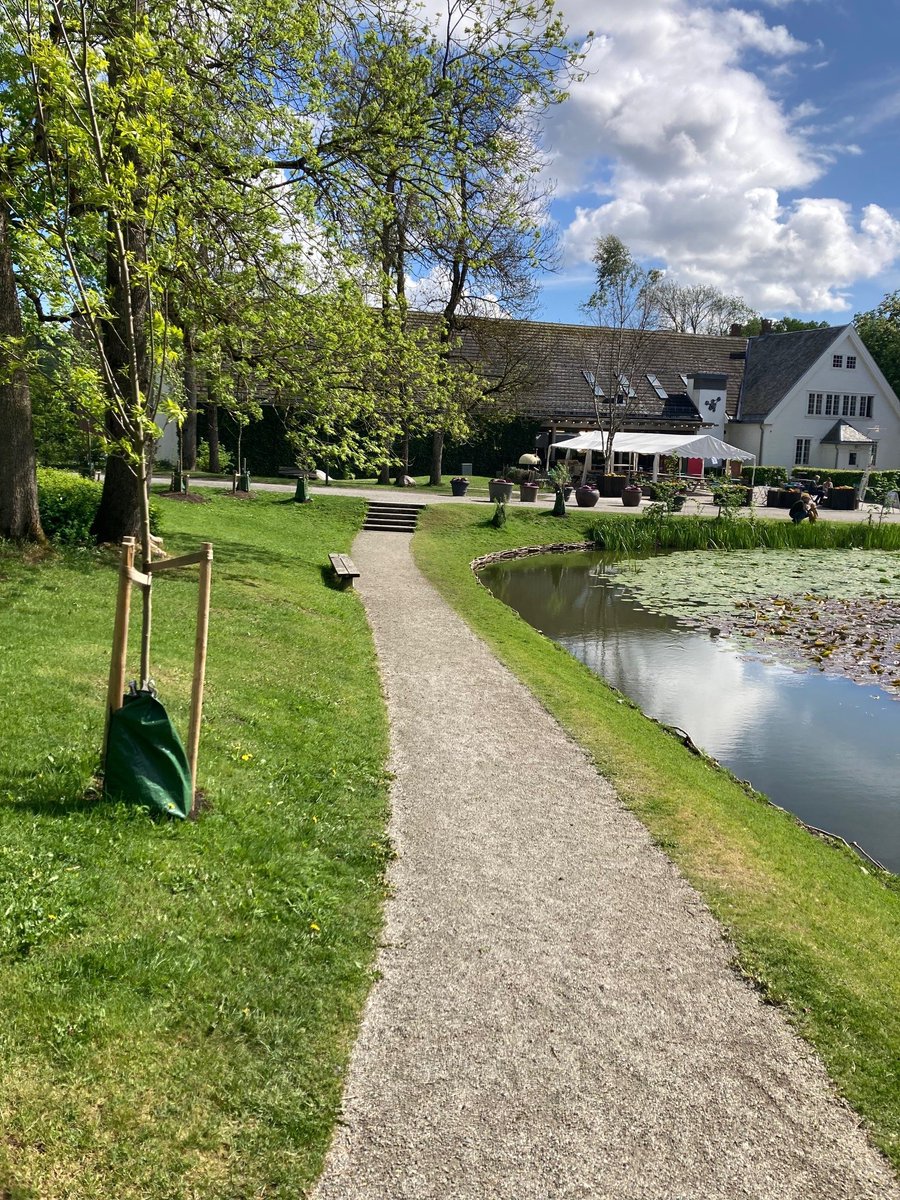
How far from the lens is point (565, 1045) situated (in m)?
4.17

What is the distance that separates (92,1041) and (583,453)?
1650 inches

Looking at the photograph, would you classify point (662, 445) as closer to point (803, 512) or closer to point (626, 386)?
point (626, 386)

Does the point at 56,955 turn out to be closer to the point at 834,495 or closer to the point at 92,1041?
the point at 92,1041

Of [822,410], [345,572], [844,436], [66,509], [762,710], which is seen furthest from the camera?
[822,410]

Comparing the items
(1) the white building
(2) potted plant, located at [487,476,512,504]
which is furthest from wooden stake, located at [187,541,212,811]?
(1) the white building

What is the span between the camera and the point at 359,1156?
342cm

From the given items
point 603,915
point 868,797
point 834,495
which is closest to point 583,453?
point 834,495

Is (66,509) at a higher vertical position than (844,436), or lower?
lower

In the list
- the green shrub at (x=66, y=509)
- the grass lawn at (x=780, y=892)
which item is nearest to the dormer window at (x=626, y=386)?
the green shrub at (x=66, y=509)

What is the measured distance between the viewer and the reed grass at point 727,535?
2701cm

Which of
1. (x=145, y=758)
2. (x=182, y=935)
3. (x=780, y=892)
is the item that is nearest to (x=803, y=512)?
(x=780, y=892)

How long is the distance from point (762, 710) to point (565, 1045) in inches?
328

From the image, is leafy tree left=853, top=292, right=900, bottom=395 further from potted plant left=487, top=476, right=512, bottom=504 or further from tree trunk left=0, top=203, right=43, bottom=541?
tree trunk left=0, top=203, right=43, bottom=541

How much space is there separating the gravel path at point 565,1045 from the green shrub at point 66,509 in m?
8.45
